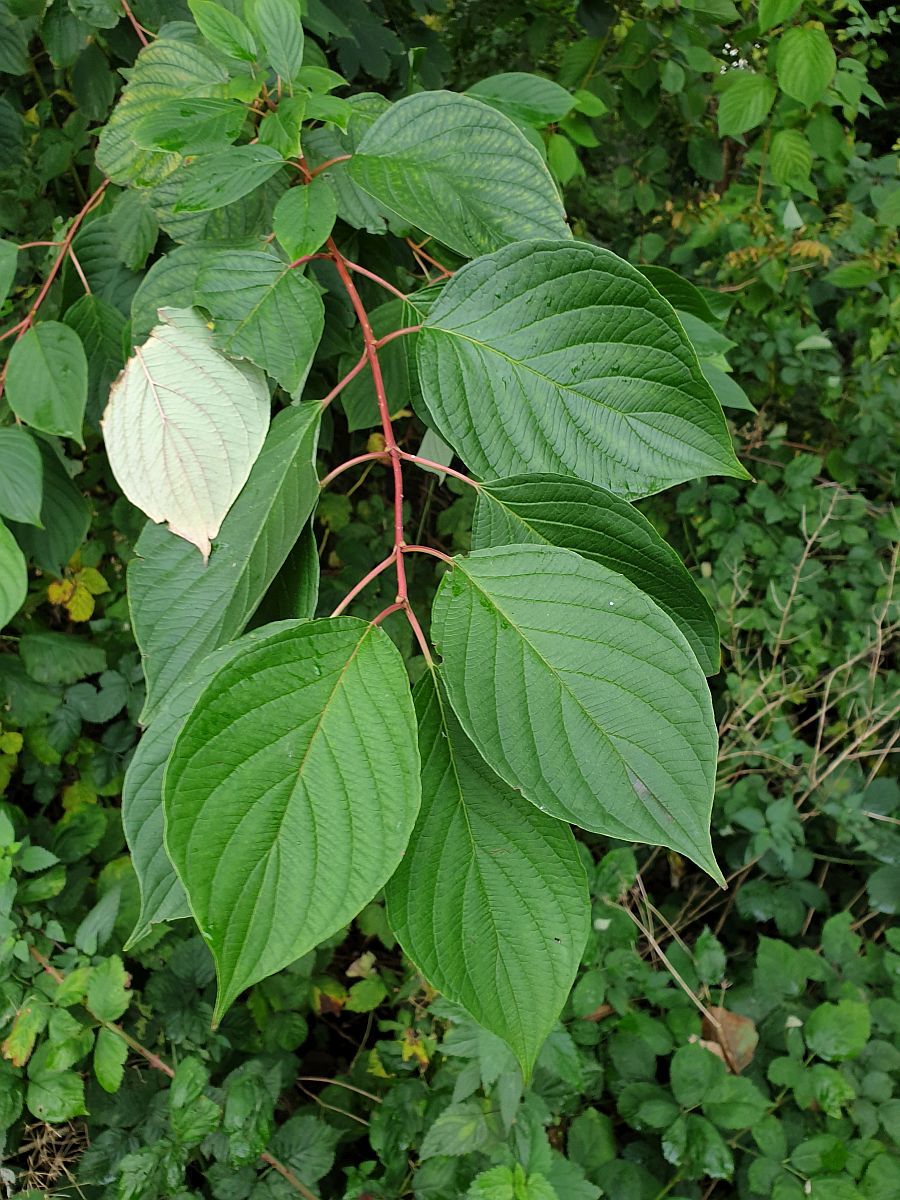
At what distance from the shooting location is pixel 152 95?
0.60m

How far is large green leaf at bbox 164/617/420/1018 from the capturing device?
0.32 meters

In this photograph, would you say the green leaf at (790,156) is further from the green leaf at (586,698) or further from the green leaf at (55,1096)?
the green leaf at (55,1096)

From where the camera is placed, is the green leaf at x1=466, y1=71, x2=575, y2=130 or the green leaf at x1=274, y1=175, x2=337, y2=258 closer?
the green leaf at x1=274, y1=175, x2=337, y2=258

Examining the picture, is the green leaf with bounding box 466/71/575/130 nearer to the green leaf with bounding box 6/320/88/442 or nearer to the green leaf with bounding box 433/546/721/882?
the green leaf with bounding box 6/320/88/442

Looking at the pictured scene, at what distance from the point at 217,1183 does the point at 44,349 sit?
0.95 meters

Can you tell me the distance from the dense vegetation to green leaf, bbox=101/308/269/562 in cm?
4

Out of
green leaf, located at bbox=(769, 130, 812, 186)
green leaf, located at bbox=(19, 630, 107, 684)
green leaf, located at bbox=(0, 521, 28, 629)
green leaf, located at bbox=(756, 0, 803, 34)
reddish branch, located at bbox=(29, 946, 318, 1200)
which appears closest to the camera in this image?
green leaf, located at bbox=(0, 521, 28, 629)

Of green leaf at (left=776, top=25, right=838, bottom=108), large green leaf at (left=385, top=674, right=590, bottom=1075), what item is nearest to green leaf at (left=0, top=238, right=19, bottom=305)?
large green leaf at (left=385, top=674, right=590, bottom=1075)

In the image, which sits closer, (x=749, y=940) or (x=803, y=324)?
(x=749, y=940)

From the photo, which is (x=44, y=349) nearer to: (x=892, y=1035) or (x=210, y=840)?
(x=210, y=840)

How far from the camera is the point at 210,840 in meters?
0.32

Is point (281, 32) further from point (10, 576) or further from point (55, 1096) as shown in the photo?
point (55, 1096)

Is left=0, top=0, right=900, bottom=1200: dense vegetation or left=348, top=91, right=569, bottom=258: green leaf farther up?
left=348, top=91, right=569, bottom=258: green leaf

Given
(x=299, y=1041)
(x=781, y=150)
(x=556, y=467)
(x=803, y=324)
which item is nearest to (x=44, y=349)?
(x=556, y=467)
